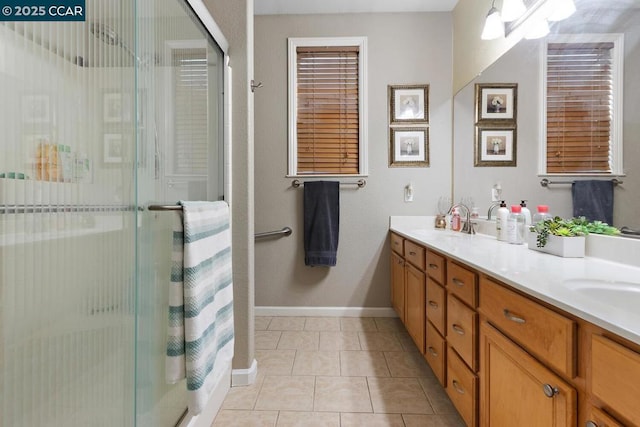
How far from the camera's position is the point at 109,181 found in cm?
80

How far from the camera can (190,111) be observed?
1282mm

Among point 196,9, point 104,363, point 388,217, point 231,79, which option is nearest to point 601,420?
point 104,363

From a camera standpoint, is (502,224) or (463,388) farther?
(502,224)

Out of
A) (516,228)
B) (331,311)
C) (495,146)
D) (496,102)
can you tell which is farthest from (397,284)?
(496,102)

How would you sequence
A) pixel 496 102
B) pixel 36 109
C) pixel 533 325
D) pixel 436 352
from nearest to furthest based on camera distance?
pixel 36 109 < pixel 533 325 < pixel 436 352 < pixel 496 102

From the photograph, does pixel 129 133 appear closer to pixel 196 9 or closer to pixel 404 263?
pixel 196 9

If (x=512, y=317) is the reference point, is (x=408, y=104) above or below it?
above

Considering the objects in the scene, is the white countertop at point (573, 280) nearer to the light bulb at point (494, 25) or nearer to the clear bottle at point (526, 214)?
the clear bottle at point (526, 214)

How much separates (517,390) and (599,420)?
0.94ft

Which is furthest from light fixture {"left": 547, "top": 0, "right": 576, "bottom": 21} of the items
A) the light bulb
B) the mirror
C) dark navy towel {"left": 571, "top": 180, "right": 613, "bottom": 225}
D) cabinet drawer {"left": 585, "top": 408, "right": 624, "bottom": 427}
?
cabinet drawer {"left": 585, "top": 408, "right": 624, "bottom": 427}

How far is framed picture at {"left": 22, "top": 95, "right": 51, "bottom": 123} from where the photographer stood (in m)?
0.58

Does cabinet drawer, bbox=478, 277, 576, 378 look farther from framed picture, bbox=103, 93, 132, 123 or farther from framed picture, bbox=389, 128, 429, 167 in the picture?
framed picture, bbox=389, 128, 429, 167

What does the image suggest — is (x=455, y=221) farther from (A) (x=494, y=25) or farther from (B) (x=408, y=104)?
(A) (x=494, y=25)

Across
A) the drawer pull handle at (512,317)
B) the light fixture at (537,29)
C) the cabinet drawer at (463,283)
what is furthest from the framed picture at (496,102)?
the drawer pull handle at (512,317)
